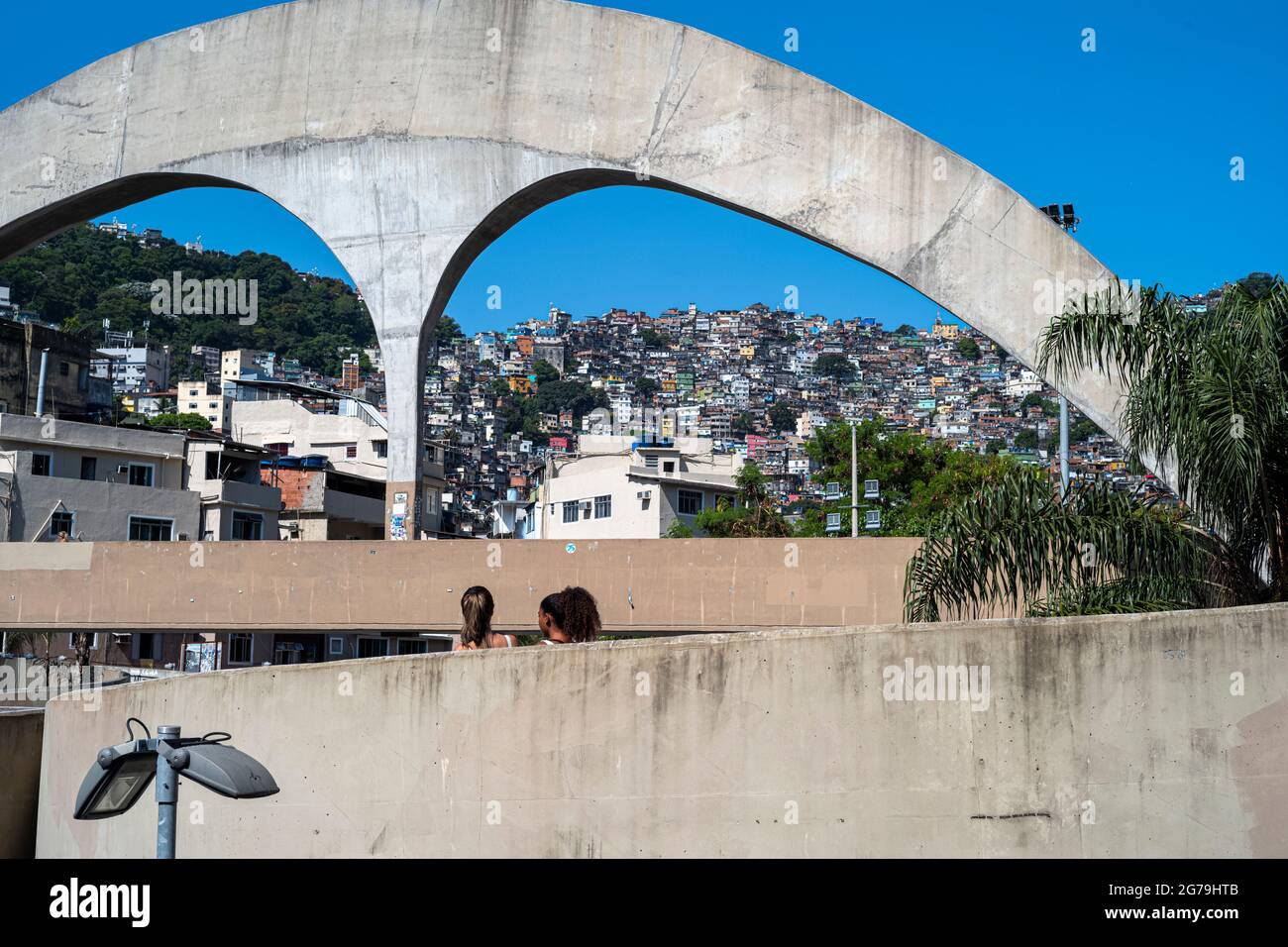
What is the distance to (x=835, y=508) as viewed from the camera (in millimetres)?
46594

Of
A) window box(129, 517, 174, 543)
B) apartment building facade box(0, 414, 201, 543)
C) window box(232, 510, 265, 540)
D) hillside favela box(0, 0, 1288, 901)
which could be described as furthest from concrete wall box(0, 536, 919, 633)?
window box(232, 510, 265, 540)

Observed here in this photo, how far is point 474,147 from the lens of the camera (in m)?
18.4

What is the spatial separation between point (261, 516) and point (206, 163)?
93.4ft

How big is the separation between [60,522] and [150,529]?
3510 millimetres

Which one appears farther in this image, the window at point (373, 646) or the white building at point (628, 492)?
the white building at point (628, 492)

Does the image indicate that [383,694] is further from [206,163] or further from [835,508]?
[835,508]

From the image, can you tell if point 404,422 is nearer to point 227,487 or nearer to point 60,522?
point 60,522

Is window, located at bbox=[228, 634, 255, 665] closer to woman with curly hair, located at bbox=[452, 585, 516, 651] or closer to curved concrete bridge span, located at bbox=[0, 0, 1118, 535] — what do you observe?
curved concrete bridge span, located at bbox=[0, 0, 1118, 535]

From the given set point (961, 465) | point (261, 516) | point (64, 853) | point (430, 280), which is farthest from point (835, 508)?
point (64, 853)

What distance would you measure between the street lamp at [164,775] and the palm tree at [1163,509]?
7.44 meters

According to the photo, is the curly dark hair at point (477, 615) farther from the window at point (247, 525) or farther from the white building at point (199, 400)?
the white building at point (199, 400)

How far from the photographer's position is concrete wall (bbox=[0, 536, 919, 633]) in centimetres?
1577

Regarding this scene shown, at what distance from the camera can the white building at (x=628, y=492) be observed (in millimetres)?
58125

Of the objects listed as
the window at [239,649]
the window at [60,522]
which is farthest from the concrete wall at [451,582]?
the window at [239,649]
